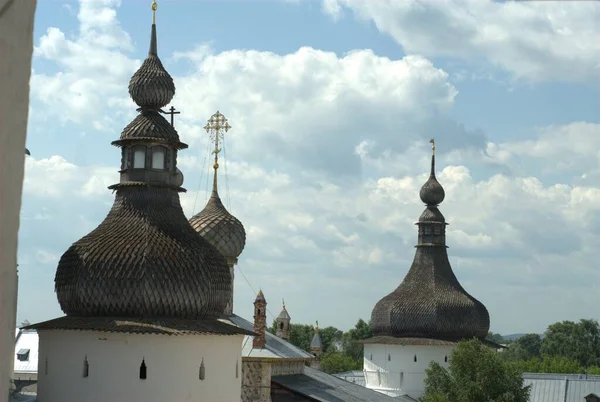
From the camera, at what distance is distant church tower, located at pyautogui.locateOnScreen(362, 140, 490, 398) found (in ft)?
149

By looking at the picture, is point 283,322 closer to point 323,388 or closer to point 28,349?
point 323,388

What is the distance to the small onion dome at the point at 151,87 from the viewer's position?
902 inches

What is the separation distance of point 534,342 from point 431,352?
73.8 meters

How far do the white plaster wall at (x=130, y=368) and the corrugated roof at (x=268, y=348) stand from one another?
8136mm

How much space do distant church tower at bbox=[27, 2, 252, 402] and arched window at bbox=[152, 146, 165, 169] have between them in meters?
1.19

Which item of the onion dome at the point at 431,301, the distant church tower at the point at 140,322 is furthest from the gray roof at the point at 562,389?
the distant church tower at the point at 140,322

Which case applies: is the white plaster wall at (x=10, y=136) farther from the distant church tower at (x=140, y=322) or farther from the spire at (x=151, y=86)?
the spire at (x=151, y=86)

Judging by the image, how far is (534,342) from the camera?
116m

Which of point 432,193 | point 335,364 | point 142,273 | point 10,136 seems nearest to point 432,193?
point 432,193

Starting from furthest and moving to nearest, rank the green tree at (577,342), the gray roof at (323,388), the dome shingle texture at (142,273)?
the green tree at (577,342) → the gray roof at (323,388) → the dome shingle texture at (142,273)

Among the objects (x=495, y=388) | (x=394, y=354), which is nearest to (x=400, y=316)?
(x=394, y=354)

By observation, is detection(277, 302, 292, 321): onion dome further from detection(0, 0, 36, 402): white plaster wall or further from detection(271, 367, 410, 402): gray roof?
detection(0, 0, 36, 402): white plaster wall

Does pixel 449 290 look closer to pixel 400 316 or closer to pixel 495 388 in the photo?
pixel 400 316

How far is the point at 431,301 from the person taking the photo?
4606 centimetres
